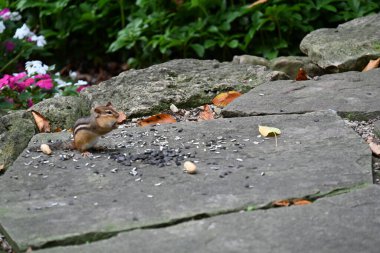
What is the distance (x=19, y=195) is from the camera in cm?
302

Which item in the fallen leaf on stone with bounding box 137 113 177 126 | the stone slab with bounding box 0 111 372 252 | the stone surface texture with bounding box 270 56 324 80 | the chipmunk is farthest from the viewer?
the stone surface texture with bounding box 270 56 324 80

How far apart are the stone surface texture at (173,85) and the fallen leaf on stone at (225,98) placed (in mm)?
69

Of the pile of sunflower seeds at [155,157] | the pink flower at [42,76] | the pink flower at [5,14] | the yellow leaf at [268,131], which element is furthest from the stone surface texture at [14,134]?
the pink flower at [5,14]

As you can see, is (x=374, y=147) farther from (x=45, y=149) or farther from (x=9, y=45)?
(x=9, y=45)

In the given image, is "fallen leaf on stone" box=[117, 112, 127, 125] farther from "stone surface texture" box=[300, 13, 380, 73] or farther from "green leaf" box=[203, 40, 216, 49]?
"green leaf" box=[203, 40, 216, 49]

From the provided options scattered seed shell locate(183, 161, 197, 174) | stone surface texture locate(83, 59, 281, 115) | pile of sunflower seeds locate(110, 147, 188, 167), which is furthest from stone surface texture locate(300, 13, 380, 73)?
scattered seed shell locate(183, 161, 197, 174)

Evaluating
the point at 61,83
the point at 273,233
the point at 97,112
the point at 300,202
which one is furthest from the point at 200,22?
the point at 273,233

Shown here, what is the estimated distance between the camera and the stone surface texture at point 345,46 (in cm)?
480

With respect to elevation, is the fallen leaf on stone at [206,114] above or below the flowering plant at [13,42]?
above

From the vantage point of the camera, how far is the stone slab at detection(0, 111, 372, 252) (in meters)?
2.72

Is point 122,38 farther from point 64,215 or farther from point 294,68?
point 64,215

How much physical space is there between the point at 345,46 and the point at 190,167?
2.19 metres

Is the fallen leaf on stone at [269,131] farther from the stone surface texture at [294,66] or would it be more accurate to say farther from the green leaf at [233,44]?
the green leaf at [233,44]

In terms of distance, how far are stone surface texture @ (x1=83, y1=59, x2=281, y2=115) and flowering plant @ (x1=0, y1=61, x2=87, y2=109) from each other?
0.99m
